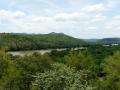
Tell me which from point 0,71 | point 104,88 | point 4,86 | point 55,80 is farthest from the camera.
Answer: point 0,71

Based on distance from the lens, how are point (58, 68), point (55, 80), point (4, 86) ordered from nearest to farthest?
point (55, 80), point (58, 68), point (4, 86)

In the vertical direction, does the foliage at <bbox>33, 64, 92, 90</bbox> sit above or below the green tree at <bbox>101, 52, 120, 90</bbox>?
above

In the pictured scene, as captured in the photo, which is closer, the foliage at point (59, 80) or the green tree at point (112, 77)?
the foliage at point (59, 80)

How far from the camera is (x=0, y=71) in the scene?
58656 mm

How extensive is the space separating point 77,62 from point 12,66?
40.3 feet

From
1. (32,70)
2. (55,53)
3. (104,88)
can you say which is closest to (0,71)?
(32,70)

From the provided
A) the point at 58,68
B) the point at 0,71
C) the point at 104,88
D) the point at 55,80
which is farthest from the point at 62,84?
the point at 0,71

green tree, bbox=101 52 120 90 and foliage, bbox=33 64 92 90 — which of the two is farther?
green tree, bbox=101 52 120 90

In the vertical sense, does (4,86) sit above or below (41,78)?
below

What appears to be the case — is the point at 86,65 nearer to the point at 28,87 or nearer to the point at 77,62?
the point at 77,62

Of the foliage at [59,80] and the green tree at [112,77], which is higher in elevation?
the foliage at [59,80]

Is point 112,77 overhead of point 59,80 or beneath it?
beneath

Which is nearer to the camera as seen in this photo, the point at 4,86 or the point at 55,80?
the point at 55,80

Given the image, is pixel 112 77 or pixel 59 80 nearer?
pixel 59 80
